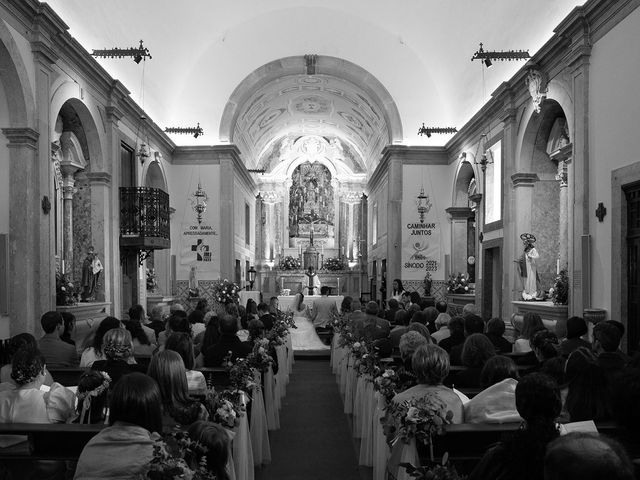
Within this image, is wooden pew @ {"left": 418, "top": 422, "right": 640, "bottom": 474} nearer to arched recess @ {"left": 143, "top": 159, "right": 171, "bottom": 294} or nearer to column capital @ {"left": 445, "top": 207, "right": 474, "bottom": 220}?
arched recess @ {"left": 143, "top": 159, "right": 171, "bottom": 294}

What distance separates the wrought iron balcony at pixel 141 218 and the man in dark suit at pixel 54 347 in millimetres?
6891

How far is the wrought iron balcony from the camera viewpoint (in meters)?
13.4

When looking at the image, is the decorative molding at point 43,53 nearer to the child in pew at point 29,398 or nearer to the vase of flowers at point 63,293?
the vase of flowers at point 63,293

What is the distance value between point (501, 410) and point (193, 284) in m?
15.5

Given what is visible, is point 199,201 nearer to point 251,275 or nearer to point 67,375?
point 251,275

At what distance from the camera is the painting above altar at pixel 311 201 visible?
101 ft

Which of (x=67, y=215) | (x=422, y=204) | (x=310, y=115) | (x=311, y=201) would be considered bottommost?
(x=67, y=215)

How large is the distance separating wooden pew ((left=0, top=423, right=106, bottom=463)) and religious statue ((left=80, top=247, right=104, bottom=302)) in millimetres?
8065

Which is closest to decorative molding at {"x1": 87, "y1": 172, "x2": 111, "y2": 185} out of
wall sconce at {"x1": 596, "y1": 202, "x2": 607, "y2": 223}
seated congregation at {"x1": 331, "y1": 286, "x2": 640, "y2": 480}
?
seated congregation at {"x1": 331, "y1": 286, "x2": 640, "y2": 480}

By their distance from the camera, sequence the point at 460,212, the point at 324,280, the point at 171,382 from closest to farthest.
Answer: the point at 171,382 → the point at 460,212 → the point at 324,280

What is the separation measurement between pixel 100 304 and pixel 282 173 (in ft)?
64.0

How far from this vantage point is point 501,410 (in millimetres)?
3857

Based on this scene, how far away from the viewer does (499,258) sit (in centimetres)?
1445

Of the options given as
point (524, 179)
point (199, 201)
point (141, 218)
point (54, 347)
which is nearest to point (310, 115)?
point (199, 201)
